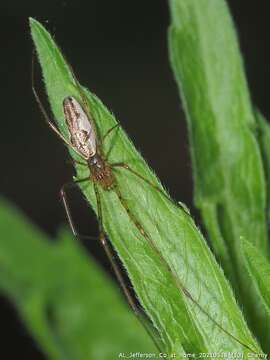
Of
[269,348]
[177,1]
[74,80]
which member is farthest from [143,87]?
[269,348]

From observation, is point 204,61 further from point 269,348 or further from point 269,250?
point 269,348

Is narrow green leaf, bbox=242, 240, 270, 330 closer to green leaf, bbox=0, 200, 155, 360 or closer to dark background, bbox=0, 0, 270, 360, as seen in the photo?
green leaf, bbox=0, 200, 155, 360

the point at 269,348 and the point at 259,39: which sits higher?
the point at 259,39

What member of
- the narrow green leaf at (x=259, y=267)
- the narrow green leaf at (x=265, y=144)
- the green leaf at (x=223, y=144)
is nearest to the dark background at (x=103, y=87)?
the green leaf at (x=223, y=144)

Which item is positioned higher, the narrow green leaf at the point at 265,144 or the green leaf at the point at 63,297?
the narrow green leaf at the point at 265,144

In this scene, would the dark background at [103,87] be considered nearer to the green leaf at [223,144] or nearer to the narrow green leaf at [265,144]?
the green leaf at [223,144]

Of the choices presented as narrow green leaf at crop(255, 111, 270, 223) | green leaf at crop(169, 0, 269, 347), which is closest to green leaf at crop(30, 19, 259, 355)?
green leaf at crop(169, 0, 269, 347)
